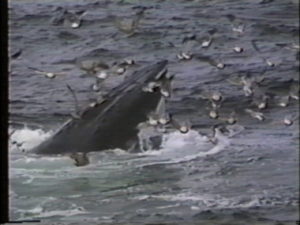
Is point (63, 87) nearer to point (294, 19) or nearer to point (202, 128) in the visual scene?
point (202, 128)

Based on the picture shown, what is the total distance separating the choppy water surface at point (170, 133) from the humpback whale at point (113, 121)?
30 mm

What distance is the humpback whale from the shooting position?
1.92 m

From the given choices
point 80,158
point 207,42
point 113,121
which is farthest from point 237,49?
point 80,158

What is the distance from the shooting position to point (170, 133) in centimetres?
192

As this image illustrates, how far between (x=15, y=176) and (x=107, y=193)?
31 cm

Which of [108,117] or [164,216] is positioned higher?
[108,117]

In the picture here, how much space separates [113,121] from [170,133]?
0.20 meters

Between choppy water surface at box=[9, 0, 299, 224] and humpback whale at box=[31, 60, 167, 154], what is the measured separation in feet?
0.10

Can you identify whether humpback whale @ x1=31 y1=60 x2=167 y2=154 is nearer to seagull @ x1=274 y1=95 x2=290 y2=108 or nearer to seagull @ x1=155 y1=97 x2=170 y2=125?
seagull @ x1=155 y1=97 x2=170 y2=125

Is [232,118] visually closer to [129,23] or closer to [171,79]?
[171,79]

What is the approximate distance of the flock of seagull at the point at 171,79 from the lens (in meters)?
1.92

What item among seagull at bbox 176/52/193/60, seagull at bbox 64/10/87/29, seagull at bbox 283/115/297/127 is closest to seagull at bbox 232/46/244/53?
seagull at bbox 176/52/193/60

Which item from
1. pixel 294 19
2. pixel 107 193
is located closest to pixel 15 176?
pixel 107 193

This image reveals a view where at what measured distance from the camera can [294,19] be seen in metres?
1.92
